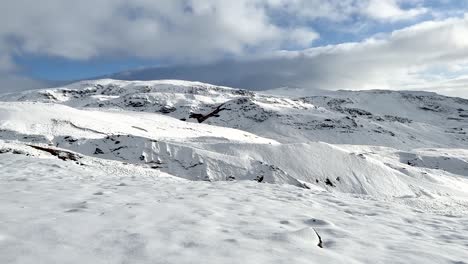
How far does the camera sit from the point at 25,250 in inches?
209

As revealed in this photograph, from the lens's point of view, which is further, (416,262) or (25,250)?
(416,262)

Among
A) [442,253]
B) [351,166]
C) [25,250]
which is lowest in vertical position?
[351,166]

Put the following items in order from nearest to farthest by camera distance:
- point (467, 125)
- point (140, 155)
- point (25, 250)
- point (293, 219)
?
point (25, 250), point (293, 219), point (140, 155), point (467, 125)

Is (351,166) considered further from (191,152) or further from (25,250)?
(25,250)

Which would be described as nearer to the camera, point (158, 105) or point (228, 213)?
point (228, 213)

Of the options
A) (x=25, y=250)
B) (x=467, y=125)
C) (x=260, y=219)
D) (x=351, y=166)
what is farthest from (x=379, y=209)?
(x=467, y=125)

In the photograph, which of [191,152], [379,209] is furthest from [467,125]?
[379,209]

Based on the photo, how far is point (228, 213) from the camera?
881cm

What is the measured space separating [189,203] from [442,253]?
18.5ft

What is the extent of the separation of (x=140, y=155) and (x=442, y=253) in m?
25.6

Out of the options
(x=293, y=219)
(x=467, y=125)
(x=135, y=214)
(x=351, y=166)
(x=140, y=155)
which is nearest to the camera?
(x=135, y=214)

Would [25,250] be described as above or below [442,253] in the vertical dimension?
above

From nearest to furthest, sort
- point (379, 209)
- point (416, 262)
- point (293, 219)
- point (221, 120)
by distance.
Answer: point (416, 262)
point (293, 219)
point (379, 209)
point (221, 120)

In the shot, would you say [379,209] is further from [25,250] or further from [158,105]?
[158,105]
